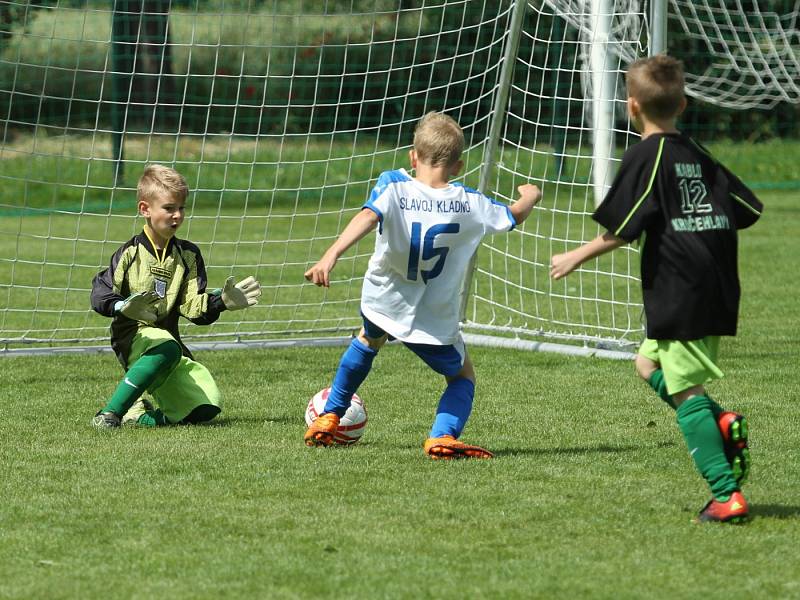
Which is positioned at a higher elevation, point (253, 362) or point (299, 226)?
point (253, 362)

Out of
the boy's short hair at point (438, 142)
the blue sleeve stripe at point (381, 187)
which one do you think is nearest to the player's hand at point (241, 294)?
the blue sleeve stripe at point (381, 187)

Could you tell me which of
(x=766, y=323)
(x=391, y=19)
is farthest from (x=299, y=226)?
(x=766, y=323)

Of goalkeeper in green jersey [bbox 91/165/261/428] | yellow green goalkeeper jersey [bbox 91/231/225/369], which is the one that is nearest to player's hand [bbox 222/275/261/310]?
goalkeeper in green jersey [bbox 91/165/261/428]

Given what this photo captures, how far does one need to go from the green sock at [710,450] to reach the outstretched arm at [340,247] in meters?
1.39

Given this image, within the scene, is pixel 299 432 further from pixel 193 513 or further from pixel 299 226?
pixel 299 226

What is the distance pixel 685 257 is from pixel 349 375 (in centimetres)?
173

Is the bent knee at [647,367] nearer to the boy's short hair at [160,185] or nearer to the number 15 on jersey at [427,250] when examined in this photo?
the number 15 on jersey at [427,250]

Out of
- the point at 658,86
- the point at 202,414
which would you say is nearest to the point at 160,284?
the point at 202,414

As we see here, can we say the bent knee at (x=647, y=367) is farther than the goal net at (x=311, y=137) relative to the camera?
No

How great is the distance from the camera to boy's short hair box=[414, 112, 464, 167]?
502 cm

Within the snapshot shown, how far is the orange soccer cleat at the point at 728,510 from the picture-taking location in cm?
404

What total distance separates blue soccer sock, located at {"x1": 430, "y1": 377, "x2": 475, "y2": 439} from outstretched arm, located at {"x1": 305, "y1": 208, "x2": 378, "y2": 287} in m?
0.77

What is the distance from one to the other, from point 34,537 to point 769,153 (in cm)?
2011

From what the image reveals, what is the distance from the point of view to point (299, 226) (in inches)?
621
